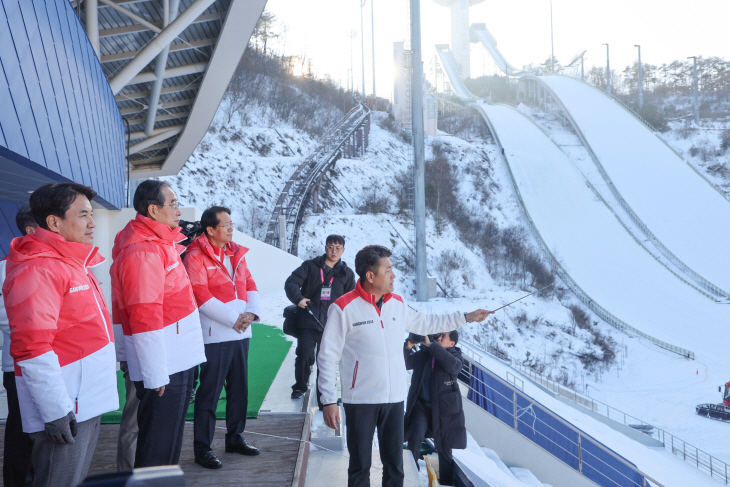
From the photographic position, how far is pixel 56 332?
187 cm

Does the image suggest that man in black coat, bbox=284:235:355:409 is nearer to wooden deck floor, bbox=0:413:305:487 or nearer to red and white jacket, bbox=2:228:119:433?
wooden deck floor, bbox=0:413:305:487

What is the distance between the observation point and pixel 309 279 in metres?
4.52

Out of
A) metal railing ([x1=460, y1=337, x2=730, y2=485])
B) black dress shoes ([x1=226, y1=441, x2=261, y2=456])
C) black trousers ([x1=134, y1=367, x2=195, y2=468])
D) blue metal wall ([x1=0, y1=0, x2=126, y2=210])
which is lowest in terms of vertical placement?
metal railing ([x1=460, y1=337, x2=730, y2=485])

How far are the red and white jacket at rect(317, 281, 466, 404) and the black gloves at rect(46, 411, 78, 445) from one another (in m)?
1.19

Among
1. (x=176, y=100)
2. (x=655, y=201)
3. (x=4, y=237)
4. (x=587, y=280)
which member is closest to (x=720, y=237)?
(x=655, y=201)

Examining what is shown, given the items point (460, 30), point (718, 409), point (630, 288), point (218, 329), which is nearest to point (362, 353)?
point (218, 329)

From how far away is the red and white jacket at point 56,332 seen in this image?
1.76 metres

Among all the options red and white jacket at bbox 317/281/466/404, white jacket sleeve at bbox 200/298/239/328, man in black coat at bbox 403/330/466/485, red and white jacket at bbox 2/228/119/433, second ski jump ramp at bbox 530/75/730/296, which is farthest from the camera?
second ski jump ramp at bbox 530/75/730/296

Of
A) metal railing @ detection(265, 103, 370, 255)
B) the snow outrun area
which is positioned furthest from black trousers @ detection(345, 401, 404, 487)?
metal railing @ detection(265, 103, 370, 255)

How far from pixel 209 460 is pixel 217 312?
2.75ft

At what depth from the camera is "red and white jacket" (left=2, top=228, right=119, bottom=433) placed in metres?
1.76

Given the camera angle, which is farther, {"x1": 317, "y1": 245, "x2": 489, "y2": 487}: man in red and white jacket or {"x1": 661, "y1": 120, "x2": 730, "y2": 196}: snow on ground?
{"x1": 661, "y1": 120, "x2": 730, "y2": 196}: snow on ground

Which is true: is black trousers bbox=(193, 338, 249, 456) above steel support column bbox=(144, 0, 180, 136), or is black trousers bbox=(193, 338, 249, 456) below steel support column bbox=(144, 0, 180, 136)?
below

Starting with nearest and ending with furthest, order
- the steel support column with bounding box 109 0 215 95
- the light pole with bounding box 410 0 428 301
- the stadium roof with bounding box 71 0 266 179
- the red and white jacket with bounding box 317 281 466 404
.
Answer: the red and white jacket with bounding box 317 281 466 404
the steel support column with bounding box 109 0 215 95
the stadium roof with bounding box 71 0 266 179
the light pole with bounding box 410 0 428 301
